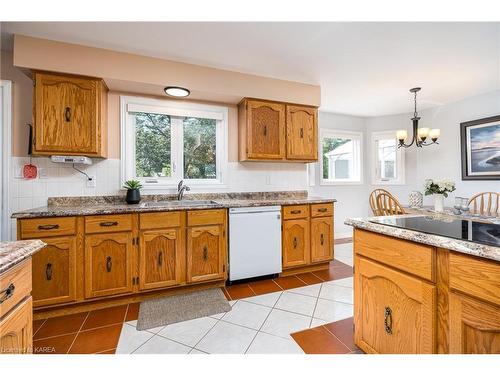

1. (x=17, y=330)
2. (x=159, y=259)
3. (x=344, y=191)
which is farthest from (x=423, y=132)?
(x=17, y=330)

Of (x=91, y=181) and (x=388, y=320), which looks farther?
(x=91, y=181)

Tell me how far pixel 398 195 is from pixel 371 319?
12.5 ft

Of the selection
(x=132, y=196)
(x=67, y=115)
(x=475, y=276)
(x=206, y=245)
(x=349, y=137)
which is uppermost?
(x=349, y=137)

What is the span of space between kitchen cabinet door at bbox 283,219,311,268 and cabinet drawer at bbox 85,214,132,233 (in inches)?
64.6

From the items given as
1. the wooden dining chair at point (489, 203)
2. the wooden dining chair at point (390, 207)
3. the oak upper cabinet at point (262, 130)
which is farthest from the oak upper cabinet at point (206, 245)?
the wooden dining chair at point (489, 203)

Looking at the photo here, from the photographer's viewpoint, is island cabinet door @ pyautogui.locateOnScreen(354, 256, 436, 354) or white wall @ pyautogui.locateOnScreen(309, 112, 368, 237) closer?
island cabinet door @ pyautogui.locateOnScreen(354, 256, 436, 354)

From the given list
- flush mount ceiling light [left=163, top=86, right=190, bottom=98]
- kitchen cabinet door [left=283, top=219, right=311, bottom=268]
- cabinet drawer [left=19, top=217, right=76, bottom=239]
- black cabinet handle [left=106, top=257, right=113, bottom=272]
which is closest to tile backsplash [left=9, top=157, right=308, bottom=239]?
cabinet drawer [left=19, top=217, right=76, bottom=239]

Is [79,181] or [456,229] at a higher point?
[79,181]

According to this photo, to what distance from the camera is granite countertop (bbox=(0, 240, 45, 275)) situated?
78 cm

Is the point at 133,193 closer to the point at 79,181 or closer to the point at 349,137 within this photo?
the point at 79,181

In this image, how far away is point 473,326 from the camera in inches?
34.4

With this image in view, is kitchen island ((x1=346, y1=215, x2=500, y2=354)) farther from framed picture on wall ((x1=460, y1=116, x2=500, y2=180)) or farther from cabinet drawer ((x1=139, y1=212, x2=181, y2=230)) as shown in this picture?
framed picture on wall ((x1=460, y1=116, x2=500, y2=180))

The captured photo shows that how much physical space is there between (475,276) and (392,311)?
1.52 ft

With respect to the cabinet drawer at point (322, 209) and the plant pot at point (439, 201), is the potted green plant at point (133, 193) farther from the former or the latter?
the plant pot at point (439, 201)
